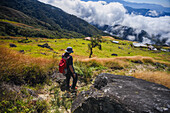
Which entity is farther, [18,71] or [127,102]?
[18,71]

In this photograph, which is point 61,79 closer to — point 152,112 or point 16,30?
point 152,112

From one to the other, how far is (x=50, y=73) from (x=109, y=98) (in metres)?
4.98

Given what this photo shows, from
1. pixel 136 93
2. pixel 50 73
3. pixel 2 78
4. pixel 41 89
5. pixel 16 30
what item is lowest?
pixel 41 89

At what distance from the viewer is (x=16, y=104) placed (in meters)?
2.92

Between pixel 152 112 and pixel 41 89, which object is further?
pixel 41 89

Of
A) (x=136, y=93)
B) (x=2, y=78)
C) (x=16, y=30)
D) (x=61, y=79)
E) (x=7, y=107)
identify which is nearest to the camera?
(x=7, y=107)

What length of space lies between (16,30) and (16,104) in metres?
163

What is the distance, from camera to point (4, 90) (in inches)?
120

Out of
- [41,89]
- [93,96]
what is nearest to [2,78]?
[41,89]

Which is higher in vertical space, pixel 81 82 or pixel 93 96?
pixel 93 96

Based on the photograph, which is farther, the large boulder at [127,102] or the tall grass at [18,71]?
the tall grass at [18,71]

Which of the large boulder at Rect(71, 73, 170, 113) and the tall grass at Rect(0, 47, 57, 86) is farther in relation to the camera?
the tall grass at Rect(0, 47, 57, 86)

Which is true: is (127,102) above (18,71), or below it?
below

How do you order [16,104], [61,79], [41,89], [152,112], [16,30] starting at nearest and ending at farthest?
[152,112]
[16,104]
[41,89]
[61,79]
[16,30]
